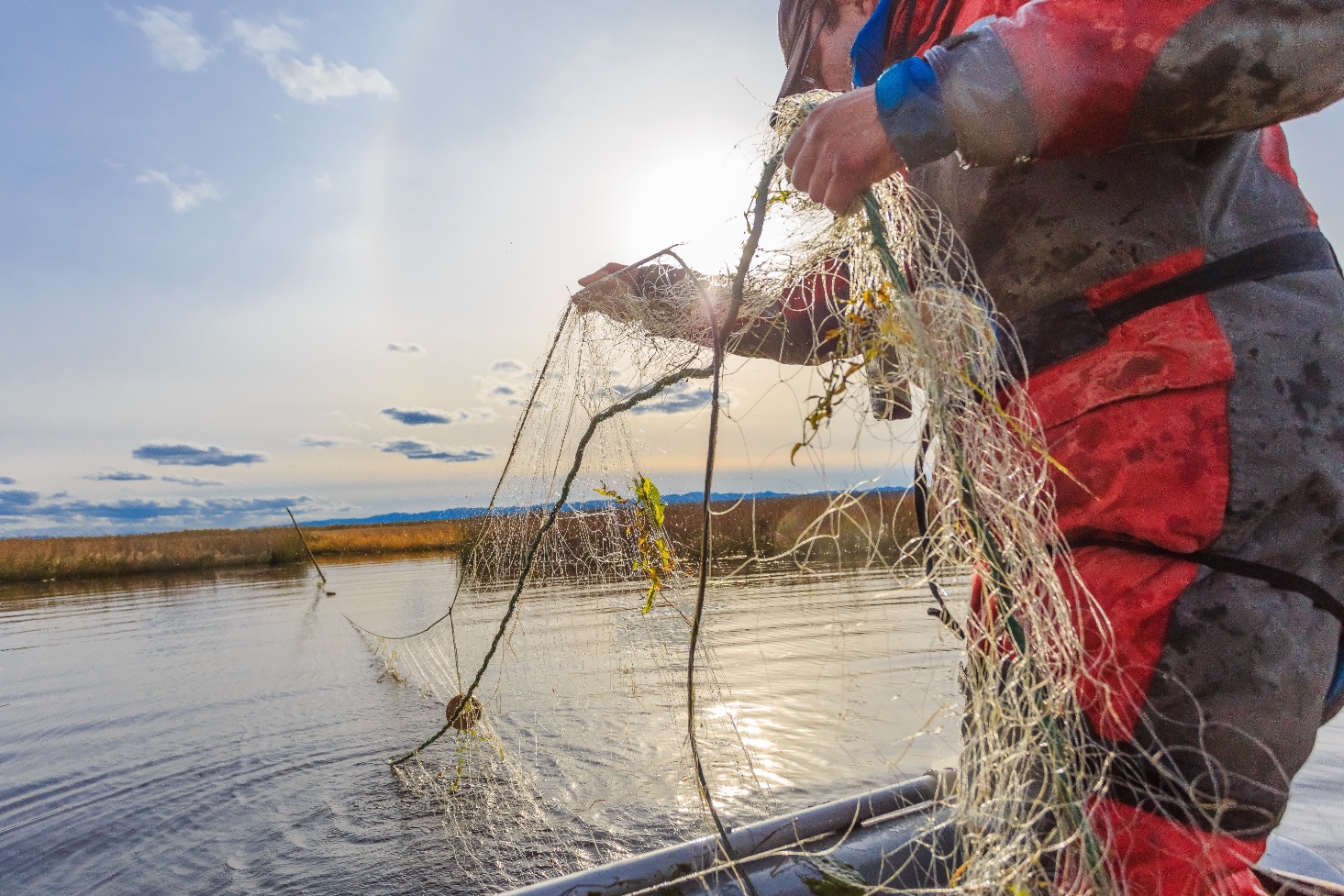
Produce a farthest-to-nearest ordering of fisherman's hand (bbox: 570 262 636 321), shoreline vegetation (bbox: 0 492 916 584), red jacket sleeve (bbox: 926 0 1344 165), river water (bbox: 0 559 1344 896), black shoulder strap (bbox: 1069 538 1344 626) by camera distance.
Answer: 1. shoreline vegetation (bbox: 0 492 916 584)
2. river water (bbox: 0 559 1344 896)
3. fisherman's hand (bbox: 570 262 636 321)
4. black shoulder strap (bbox: 1069 538 1344 626)
5. red jacket sleeve (bbox: 926 0 1344 165)

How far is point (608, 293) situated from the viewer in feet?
8.32

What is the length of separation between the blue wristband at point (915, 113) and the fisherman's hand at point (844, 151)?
2 cm

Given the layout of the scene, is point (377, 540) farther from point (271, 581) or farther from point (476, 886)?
point (476, 886)

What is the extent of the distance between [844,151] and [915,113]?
128 mm

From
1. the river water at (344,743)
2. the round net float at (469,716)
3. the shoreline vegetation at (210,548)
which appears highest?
the shoreline vegetation at (210,548)

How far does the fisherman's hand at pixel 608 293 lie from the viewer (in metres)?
2.46

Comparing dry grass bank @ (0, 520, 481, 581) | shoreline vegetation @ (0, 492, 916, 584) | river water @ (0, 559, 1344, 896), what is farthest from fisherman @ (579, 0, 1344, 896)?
dry grass bank @ (0, 520, 481, 581)

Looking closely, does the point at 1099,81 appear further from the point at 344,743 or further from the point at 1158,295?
the point at 344,743

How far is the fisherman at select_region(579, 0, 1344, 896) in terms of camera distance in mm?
1088

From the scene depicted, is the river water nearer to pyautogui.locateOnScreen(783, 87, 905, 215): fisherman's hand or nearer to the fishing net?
the fishing net

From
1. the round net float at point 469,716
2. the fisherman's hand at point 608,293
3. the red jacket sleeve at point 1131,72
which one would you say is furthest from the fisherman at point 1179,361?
the round net float at point 469,716

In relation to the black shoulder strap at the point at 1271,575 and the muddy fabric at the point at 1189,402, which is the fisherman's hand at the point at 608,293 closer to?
the muddy fabric at the point at 1189,402

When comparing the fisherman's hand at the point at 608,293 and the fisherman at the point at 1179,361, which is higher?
the fisherman's hand at the point at 608,293

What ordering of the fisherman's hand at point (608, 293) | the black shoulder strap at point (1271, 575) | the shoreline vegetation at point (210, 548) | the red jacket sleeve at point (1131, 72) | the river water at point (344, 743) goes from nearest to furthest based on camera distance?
→ the red jacket sleeve at point (1131, 72), the black shoulder strap at point (1271, 575), the fisherman's hand at point (608, 293), the river water at point (344, 743), the shoreline vegetation at point (210, 548)
